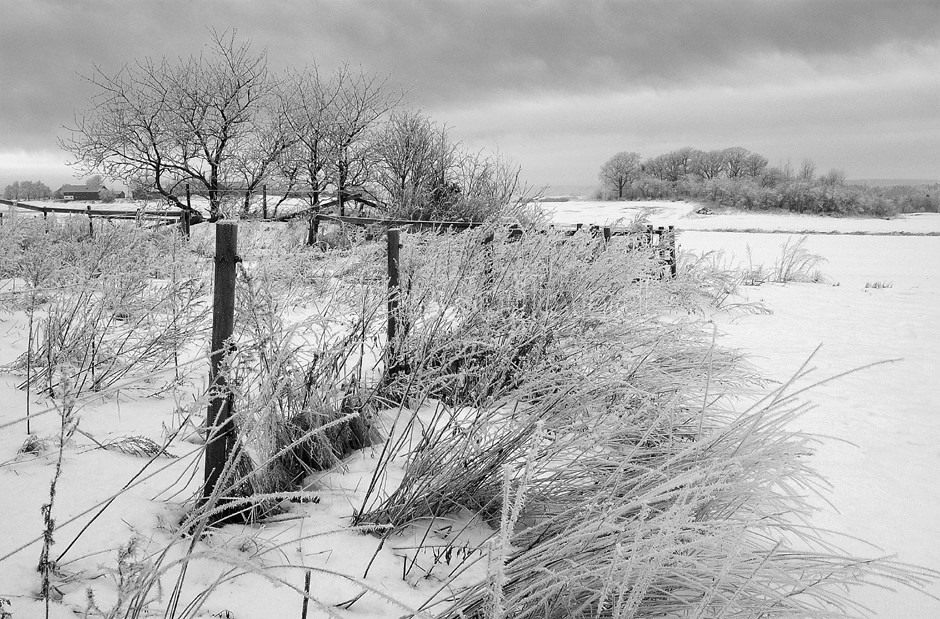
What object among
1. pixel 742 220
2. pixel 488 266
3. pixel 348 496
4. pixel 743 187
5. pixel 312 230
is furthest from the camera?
pixel 743 187

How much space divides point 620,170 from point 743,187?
15.2m

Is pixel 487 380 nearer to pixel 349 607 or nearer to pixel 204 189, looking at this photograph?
pixel 349 607

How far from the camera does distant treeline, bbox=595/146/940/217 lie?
45.2 metres

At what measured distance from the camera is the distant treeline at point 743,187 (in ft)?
148

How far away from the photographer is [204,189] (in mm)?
13945

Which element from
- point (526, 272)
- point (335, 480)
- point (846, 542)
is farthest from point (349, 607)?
point (526, 272)

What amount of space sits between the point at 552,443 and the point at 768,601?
82 cm

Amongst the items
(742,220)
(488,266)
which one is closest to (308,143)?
(488,266)

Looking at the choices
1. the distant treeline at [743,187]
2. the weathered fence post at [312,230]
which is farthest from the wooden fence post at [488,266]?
the distant treeline at [743,187]

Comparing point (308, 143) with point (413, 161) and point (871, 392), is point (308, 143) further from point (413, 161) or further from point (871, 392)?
point (871, 392)

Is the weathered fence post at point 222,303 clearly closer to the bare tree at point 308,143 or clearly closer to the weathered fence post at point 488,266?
the weathered fence post at point 488,266

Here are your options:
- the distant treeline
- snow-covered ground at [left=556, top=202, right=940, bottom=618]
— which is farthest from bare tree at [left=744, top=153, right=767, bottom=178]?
snow-covered ground at [left=556, top=202, right=940, bottom=618]

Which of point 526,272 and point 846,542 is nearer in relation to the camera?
point 846,542

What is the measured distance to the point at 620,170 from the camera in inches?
2393
